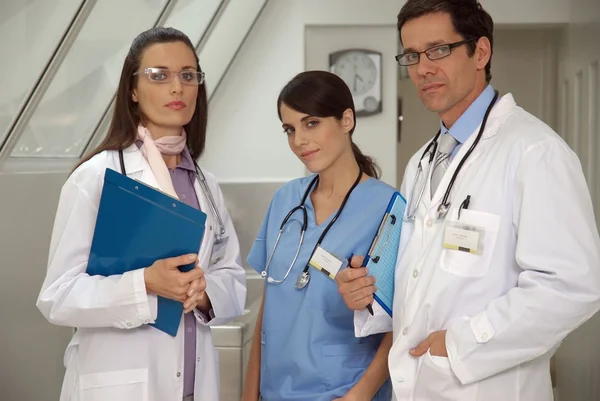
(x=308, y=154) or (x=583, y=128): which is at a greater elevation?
(x=583, y=128)

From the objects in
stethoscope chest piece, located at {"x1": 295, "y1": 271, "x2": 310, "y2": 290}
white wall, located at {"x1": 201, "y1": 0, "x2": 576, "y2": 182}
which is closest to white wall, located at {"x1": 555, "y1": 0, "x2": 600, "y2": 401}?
white wall, located at {"x1": 201, "y1": 0, "x2": 576, "y2": 182}

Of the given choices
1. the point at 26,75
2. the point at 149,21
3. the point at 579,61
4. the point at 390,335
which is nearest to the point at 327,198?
the point at 390,335

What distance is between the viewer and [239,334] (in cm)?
315

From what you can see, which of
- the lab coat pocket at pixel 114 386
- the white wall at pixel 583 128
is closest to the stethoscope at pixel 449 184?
the lab coat pocket at pixel 114 386

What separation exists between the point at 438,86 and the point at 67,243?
0.91 meters

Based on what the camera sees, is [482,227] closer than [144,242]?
Yes

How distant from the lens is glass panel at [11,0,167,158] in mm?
2471

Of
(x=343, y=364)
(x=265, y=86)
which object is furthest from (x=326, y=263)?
(x=265, y=86)

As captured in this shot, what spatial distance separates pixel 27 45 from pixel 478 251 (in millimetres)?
1488

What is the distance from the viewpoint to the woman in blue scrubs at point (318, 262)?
183cm

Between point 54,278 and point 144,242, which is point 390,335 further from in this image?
point 54,278

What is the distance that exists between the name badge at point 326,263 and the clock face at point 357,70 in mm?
3009

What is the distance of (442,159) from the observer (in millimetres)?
1723

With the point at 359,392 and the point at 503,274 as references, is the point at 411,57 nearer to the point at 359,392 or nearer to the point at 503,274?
the point at 503,274
